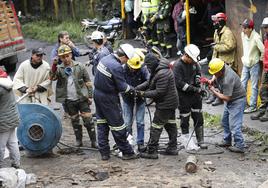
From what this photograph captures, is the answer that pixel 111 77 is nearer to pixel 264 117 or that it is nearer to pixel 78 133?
pixel 78 133

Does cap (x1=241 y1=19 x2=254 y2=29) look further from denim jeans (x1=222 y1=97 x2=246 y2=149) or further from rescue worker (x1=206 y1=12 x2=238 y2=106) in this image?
denim jeans (x1=222 y1=97 x2=246 y2=149)

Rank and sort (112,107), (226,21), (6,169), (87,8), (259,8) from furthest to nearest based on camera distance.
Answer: (87,8)
(226,21)
(259,8)
(112,107)
(6,169)

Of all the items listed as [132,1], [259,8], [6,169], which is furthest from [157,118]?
[132,1]

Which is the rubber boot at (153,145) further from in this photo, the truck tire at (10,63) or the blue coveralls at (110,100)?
Result: the truck tire at (10,63)

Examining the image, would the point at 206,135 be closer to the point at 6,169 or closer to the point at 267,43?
the point at 267,43

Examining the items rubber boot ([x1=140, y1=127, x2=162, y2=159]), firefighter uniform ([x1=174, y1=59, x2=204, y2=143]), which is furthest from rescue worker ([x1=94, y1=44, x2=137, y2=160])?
firefighter uniform ([x1=174, y1=59, x2=204, y2=143])

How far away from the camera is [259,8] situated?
37.0 feet

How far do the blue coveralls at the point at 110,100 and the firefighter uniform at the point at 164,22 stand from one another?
6.89 meters

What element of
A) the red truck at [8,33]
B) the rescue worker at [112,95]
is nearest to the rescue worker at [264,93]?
the rescue worker at [112,95]

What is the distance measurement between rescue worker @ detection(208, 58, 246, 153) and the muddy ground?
34 cm

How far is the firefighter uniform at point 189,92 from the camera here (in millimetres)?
9008

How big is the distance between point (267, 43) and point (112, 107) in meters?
3.55

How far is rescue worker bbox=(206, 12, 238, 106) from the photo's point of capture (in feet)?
38.0

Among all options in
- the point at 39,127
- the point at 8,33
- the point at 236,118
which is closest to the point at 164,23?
the point at 8,33
